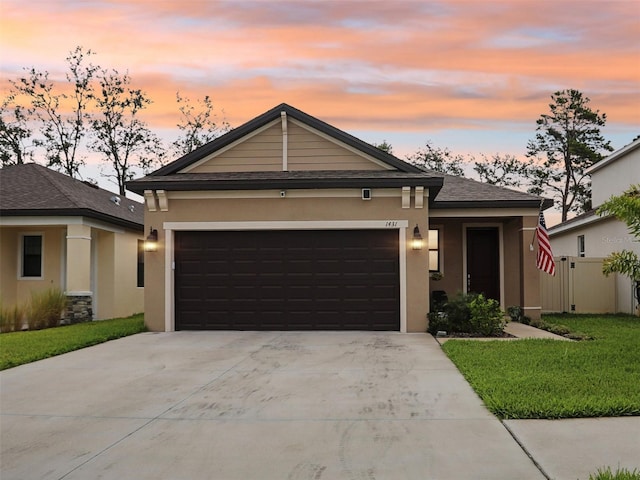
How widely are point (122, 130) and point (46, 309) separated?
824 inches

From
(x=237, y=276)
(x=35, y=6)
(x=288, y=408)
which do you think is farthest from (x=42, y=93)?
(x=288, y=408)

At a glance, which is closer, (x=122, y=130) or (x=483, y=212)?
(x=483, y=212)

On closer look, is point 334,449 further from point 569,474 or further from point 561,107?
point 561,107

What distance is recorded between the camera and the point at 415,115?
20.2 meters

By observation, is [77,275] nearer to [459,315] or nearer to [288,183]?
[288,183]

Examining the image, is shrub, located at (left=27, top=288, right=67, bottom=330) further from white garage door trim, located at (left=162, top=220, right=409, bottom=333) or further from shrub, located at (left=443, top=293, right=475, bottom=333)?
shrub, located at (left=443, top=293, right=475, bottom=333)

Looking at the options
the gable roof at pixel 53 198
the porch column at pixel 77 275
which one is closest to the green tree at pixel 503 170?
the gable roof at pixel 53 198

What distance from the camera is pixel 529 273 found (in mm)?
14336

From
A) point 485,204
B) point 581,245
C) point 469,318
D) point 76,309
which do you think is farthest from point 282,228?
point 581,245

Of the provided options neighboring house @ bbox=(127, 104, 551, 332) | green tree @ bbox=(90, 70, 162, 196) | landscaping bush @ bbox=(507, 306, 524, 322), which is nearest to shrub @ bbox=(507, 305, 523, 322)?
landscaping bush @ bbox=(507, 306, 524, 322)

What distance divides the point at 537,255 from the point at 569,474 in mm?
10958

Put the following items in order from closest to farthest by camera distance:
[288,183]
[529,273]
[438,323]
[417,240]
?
[438,323] → [417,240] → [288,183] → [529,273]

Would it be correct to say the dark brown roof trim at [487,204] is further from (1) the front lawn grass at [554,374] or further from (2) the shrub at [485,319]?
(1) the front lawn grass at [554,374]

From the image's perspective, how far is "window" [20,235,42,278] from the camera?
669 inches
